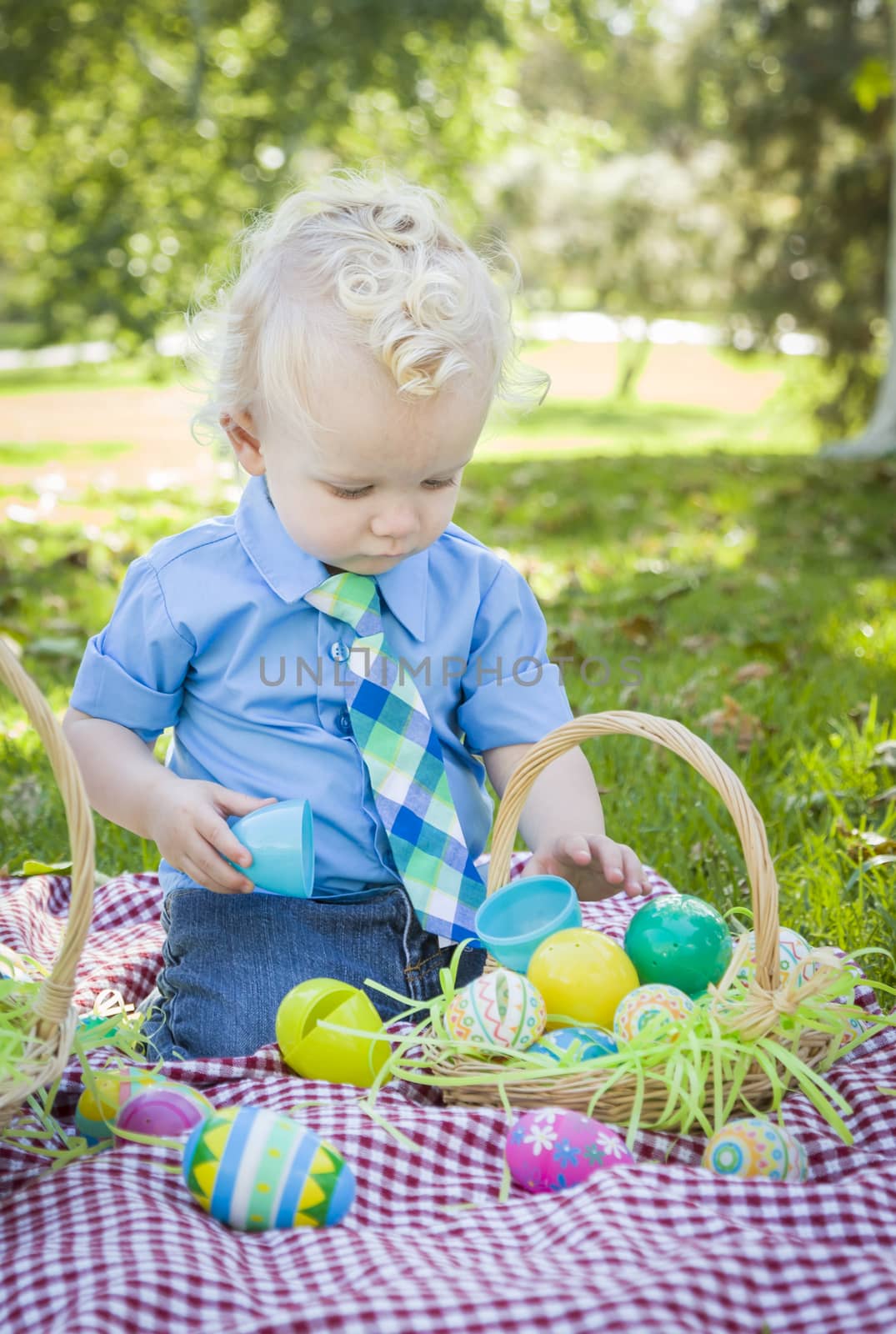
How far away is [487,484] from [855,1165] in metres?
5.56

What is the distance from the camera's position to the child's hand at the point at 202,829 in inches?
71.0

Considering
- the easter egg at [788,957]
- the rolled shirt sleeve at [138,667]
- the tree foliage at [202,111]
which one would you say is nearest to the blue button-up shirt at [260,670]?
the rolled shirt sleeve at [138,667]

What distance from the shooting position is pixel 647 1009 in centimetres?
169

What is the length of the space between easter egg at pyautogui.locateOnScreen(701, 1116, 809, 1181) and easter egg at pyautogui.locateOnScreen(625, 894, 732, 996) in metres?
0.28

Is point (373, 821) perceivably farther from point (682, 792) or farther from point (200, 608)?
point (682, 792)

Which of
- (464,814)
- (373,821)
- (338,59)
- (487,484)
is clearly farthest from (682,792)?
(338,59)

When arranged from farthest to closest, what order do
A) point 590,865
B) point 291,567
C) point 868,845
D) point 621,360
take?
1. point 621,360
2. point 868,845
3. point 291,567
4. point 590,865

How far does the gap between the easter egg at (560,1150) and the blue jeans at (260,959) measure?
436mm

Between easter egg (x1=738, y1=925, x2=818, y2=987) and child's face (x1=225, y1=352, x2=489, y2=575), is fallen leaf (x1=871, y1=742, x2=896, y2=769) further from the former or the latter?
child's face (x1=225, y1=352, x2=489, y2=575)

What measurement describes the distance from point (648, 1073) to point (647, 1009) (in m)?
0.10

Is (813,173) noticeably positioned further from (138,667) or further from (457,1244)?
(457,1244)

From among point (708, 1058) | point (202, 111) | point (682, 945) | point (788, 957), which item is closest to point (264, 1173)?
point (708, 1058)

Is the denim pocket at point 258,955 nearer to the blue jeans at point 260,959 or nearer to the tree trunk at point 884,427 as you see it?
the blue jeans at point 260,959

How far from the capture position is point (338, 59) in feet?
32.5
